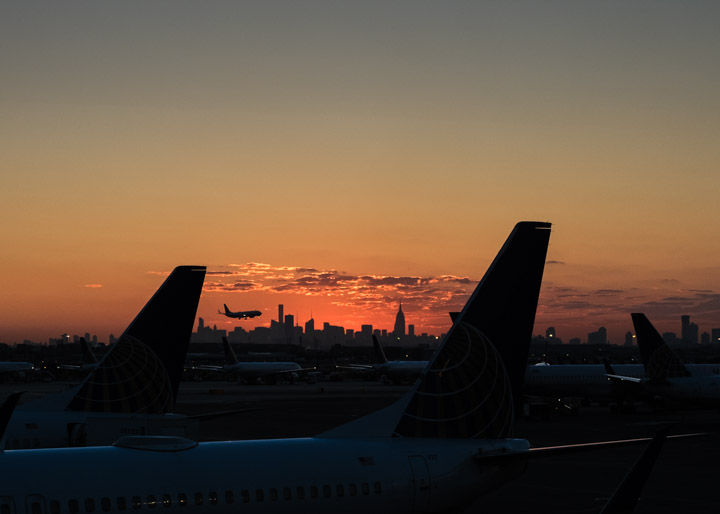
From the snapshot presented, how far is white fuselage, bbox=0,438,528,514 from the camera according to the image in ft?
46.2

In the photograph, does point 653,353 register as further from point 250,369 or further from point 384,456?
point 250,369

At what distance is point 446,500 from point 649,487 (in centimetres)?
1999

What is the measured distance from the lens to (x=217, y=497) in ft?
50.1

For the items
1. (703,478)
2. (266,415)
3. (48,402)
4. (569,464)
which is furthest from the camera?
(266,415)

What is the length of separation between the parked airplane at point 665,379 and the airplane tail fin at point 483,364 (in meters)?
48.6

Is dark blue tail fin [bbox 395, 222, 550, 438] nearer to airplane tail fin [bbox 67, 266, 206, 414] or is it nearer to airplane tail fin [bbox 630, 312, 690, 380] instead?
airplane tail fin [bbox 67, 266, 206, 414]

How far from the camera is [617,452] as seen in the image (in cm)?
4594

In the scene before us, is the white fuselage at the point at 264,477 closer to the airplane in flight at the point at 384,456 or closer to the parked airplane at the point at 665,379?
the airplane in flight at the point at 384,456

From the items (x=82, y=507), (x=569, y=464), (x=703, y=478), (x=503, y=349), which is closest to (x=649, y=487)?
(x=703, y=478)

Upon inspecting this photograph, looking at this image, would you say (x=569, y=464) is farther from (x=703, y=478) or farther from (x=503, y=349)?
(x=503, y=349)

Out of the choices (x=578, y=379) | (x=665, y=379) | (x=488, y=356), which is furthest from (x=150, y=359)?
(x=578, y=379)

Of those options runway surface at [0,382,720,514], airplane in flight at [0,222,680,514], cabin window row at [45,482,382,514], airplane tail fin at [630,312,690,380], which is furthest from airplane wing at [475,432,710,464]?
airplane tail fin at [630,312,690,380]

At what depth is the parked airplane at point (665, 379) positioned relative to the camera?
215ft

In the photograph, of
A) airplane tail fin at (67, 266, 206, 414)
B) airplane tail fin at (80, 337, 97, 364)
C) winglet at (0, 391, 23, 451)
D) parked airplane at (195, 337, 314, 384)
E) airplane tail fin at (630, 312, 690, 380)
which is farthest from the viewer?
parked airplane at (195, 337, 314, 384)
